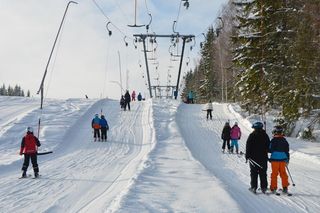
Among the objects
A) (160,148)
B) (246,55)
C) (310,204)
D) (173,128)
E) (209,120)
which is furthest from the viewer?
(209,120)

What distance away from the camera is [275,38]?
2833 centimetres

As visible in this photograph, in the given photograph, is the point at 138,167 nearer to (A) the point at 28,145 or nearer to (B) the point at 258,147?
(A) the point at 28,145

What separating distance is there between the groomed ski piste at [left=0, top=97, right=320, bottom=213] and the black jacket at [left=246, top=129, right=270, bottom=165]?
983mm

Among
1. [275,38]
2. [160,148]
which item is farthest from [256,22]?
[160,148]

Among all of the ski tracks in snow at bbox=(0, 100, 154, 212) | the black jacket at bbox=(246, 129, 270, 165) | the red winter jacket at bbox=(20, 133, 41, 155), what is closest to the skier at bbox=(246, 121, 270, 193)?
the black jacket at bbox=(246, 129, 270, 165)

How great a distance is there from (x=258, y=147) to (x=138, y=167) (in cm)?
528

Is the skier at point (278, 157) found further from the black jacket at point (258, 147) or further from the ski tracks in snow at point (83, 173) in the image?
the ski tracks in snow at point (83, 173)

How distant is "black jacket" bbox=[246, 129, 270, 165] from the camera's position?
1202 cm

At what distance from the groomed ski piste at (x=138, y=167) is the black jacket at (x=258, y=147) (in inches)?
38.7

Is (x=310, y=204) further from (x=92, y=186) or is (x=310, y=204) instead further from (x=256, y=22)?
(x=256, y=22)

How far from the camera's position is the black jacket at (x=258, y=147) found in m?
12.0

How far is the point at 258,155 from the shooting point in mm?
12039

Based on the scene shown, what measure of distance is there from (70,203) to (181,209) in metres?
3.55

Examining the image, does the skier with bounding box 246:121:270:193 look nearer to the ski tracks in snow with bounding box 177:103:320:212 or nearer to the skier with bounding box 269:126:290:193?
the skier with bounding box 269:126:290:193
